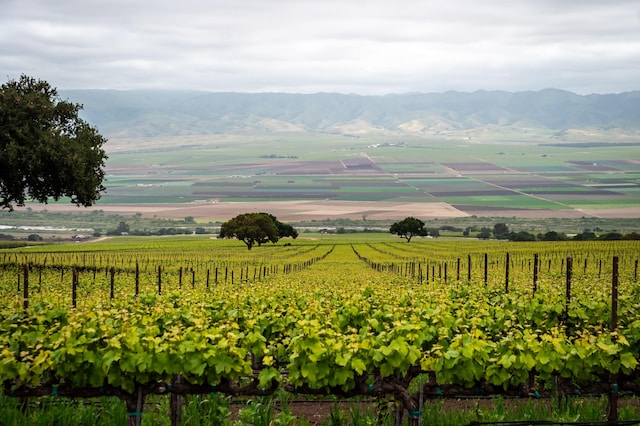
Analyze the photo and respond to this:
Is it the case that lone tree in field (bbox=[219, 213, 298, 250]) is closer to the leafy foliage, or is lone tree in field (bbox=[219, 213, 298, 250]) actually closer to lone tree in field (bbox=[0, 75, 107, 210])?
the leafy foliage

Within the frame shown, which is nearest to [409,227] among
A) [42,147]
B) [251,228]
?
[251,228]

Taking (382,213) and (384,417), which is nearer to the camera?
(384,417)

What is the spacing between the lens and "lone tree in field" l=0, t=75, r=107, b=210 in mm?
35094

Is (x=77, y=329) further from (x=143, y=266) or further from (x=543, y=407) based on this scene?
(x=143, y=266)

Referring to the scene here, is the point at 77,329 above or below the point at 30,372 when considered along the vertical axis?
above

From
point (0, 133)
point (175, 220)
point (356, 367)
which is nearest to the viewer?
point (356, 367)

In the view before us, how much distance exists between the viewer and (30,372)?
10398 mm

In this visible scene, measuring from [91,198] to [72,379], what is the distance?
103 feet

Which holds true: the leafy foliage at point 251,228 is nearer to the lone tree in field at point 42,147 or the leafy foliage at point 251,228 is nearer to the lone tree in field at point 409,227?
the lone tree in field at point 409,227

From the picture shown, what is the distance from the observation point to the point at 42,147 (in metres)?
35.2

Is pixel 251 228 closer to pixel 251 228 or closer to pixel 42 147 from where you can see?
pixel 251 228

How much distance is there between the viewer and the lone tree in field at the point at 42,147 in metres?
35.1

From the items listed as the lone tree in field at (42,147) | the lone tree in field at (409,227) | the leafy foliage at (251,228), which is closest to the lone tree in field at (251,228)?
the leafy foliage at (251,228)

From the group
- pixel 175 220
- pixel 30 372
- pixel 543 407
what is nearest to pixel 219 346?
pixel 30 372
